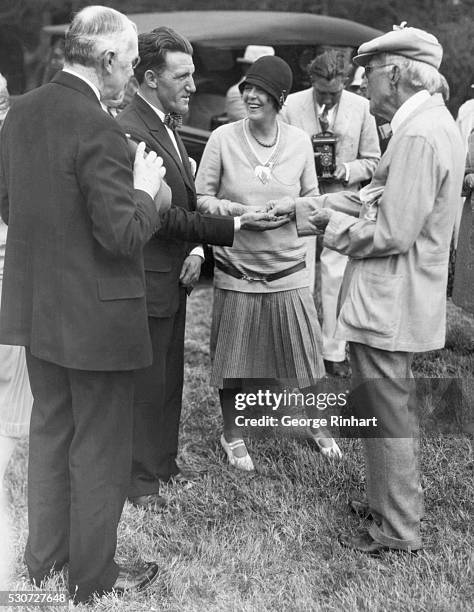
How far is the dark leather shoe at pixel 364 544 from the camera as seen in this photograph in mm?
3021

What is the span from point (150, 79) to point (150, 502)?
174 centimetres

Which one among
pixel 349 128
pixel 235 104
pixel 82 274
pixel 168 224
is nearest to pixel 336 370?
pixel 349 128

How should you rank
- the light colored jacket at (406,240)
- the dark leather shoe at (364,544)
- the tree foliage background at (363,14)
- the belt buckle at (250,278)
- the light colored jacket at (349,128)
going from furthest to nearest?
the tree foliage background at (363,14), the light colored jacket at (349,128), the belt buckle at (250,278), the dark leather shoe at (364,544), the light colored jacket at (406,240)

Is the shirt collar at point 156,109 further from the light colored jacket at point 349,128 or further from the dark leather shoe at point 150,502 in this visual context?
the light colored jacket at point 349,128

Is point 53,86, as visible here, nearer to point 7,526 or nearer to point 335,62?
point 7,526

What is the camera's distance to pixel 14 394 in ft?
10.8

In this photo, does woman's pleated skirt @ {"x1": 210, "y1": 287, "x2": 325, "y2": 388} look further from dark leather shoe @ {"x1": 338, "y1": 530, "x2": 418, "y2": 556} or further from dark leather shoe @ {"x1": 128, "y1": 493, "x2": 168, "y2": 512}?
dark leather shoe @ {"x1": 338, "y1": 530, "x2": 418, "y2": 556}

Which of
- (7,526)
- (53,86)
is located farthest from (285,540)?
(53,86)

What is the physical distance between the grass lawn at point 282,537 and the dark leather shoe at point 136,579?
1.4 inches

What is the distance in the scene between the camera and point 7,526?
3.25 metres

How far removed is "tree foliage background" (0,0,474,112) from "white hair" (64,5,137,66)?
3.39m

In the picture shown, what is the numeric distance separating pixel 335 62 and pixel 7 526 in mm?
3095

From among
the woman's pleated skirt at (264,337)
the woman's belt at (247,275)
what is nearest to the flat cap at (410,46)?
the woman's belt at (247,275)

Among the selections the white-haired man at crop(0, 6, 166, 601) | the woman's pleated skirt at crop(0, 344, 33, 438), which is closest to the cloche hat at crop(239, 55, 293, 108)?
the white-haired man at crop(0, 6, 166, 601)
